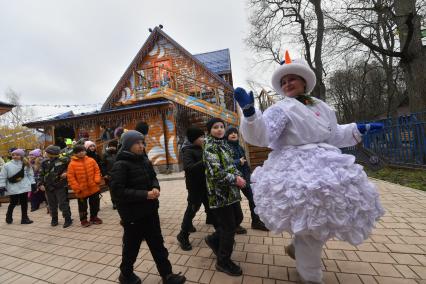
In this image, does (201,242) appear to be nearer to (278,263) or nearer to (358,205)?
(278,263)

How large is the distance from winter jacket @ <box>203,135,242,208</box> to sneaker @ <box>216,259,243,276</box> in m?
0.60

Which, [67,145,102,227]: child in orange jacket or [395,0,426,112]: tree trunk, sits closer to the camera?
[67,145,102,227]: child in orange jacket

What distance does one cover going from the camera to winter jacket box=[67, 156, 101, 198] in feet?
14.2

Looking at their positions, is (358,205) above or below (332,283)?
above

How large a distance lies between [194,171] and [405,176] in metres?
5.93

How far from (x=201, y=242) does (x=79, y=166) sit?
2.86 meters

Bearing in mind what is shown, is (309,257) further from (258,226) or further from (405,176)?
(405,176)

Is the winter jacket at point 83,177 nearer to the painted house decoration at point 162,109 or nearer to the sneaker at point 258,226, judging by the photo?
the sneaker at point 258,226

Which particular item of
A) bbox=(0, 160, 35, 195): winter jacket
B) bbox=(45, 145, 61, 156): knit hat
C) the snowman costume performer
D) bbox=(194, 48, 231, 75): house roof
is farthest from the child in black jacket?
bbox=(194, 48, 231, 75): house roof

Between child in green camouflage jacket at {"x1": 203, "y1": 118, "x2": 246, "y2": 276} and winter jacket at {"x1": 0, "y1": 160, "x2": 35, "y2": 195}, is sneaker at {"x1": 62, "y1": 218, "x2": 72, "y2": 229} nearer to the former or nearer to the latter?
winter jacket at {"x1": 0, "y1": 160, "x2": 35, "y2": 195}

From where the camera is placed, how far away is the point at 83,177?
445 cm

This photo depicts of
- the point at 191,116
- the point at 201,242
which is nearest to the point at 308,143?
the point at 201,242

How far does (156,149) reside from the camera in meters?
11.0

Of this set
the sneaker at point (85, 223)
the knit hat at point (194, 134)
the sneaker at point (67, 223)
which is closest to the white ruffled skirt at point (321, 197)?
the knit hat at point (194, 134)
